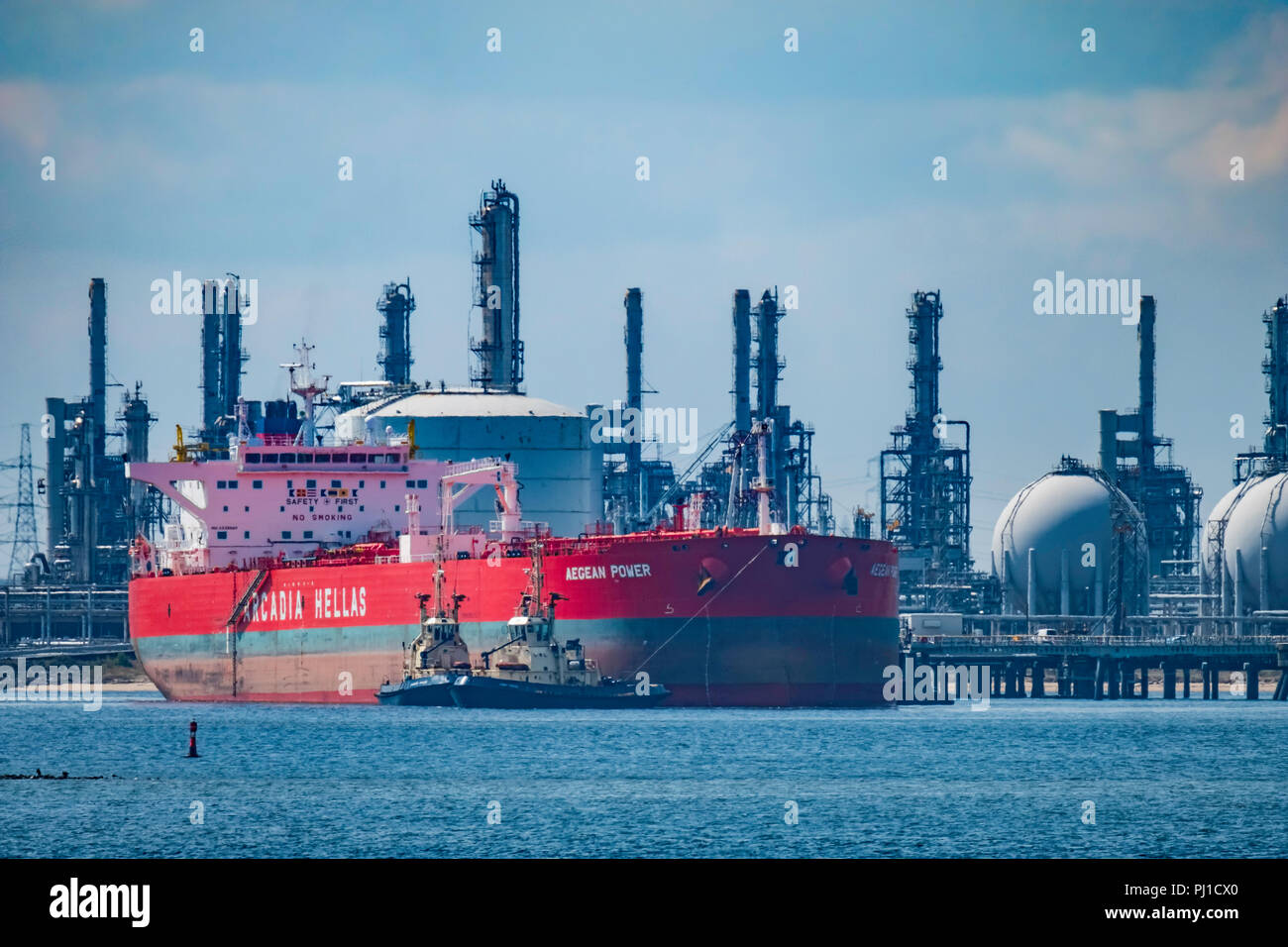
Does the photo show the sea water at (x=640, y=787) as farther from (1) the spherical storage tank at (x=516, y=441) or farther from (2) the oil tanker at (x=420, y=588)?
(1) the spherical storage tank at (x=516, y=441)

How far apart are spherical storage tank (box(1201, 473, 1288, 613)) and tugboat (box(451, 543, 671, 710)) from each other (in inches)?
1594

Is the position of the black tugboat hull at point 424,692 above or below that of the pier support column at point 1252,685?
above

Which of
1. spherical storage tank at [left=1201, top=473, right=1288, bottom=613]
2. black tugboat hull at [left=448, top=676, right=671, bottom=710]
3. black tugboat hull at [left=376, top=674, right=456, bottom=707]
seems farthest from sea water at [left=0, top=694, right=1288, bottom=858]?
spherical storage tank at [left=1201, top=473, right=1288, bottom=613]

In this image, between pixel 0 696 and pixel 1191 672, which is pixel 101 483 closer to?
pixel 0 696

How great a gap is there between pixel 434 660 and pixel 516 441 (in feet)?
95.2

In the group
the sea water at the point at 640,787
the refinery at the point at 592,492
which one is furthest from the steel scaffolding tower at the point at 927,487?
the sea water at the point at 640,787

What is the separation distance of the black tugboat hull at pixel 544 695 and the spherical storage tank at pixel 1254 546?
1591 inches

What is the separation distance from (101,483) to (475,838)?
78200mm

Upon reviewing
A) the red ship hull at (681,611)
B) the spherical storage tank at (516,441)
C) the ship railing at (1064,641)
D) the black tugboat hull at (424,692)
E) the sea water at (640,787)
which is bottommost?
the sea water at (640,787)

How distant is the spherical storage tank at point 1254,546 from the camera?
299ft

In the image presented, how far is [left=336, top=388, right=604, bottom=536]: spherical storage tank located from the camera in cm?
9031

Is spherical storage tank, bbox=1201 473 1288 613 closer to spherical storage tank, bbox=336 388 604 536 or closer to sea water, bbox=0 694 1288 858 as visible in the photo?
spherical storage tank, bbox=336 388 604 536

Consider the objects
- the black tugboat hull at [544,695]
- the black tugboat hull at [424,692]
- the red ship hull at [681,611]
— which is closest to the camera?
the black tugboat hull at [544,695]
